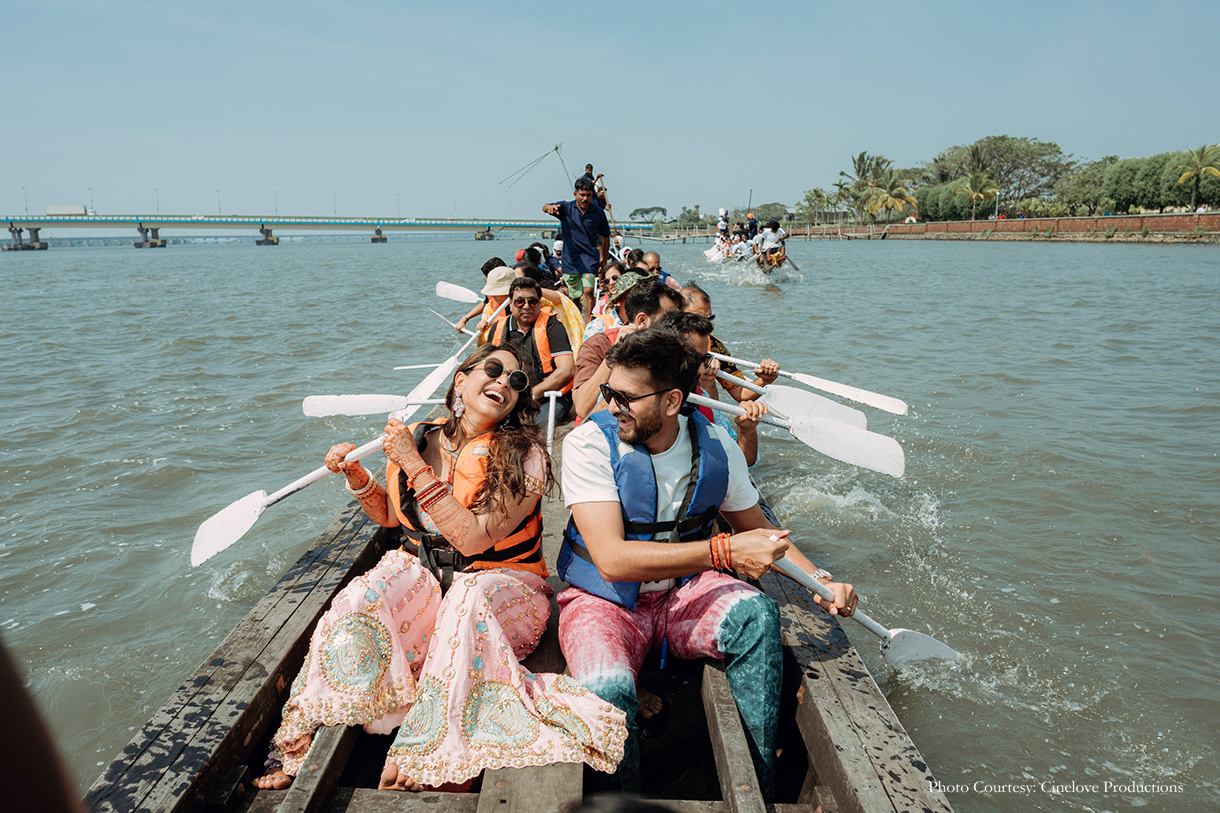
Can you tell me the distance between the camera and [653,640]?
8.80 feet

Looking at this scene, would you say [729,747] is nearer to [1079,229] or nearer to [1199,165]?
[1199,165]

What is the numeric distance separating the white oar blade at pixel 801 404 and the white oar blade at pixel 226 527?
103 inches

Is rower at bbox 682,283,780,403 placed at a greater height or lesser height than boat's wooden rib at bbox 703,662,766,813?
greater

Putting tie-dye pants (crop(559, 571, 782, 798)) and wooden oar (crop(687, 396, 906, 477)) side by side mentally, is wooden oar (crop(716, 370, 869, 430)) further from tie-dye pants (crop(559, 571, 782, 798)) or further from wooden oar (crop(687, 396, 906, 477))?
tie-dye pants (crop(559, 571, 782, 798))

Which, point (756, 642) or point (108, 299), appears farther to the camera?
point (108, 299)

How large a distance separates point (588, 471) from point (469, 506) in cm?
48

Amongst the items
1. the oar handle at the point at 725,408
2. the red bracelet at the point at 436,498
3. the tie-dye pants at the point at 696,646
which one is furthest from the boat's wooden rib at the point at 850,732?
the red bracelet at the point at 436,498

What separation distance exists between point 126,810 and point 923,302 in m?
20.4

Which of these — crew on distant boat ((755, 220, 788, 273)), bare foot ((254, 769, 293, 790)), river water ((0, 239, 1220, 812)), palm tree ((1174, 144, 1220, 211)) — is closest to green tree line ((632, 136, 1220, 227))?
palm tree ((1174, 144, 1220, 211))

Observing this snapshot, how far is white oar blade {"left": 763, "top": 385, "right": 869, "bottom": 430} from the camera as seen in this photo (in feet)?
12.8

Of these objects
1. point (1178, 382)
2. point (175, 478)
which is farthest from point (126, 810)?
point (1178, 382)

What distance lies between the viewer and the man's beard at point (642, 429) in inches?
98.9

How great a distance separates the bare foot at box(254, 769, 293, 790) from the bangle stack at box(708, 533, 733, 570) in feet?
4.93

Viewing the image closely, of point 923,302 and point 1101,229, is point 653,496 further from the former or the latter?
point 1101,229
